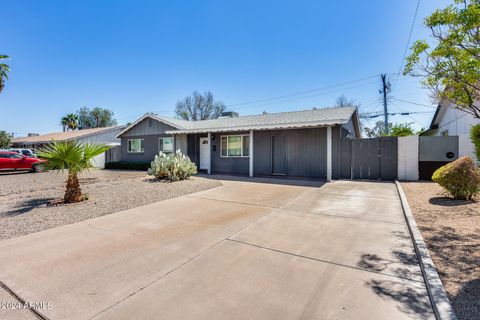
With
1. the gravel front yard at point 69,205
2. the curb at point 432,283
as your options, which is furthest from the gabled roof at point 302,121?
the curb at point 432,283

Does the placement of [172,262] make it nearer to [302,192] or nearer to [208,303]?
[208,303]

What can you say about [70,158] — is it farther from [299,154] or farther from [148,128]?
[148,128]

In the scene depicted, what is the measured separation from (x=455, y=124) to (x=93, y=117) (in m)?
61.4

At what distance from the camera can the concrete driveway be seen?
2.24 m

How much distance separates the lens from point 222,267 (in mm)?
3037

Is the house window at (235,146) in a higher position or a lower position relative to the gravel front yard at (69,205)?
higher

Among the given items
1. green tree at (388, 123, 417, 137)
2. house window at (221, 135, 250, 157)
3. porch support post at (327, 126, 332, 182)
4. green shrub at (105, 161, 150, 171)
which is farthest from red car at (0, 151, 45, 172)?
green tree at (388, 123, 417, 137)

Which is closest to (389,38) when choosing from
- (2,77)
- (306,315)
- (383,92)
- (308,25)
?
(308,25)

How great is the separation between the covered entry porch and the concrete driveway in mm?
5958

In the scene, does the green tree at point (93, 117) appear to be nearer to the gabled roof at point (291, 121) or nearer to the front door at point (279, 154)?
the gabled roof at point (291, 121)

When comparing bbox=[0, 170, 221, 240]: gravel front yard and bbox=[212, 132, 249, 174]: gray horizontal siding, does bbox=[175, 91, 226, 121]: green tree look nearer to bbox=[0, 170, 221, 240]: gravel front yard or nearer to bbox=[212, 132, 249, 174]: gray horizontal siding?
bbox=[212, 132, 249, 174]: gray horizontal siding

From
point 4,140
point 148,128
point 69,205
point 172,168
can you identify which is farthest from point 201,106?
point 69,205

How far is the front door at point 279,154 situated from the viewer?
A: 1223 cm

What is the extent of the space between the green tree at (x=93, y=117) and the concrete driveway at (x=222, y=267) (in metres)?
56.2
